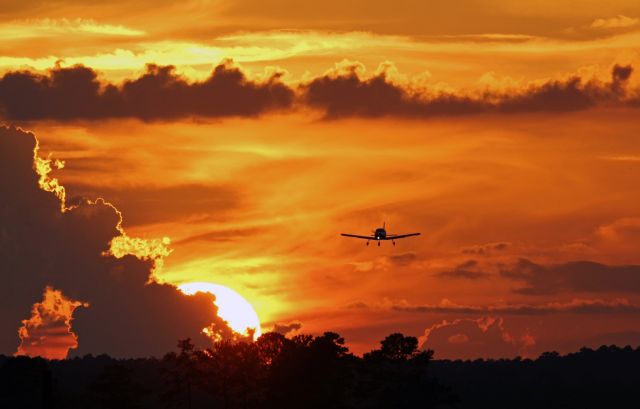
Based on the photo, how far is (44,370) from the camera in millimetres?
107312

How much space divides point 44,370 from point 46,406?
6823 mm

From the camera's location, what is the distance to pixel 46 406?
100875mm
